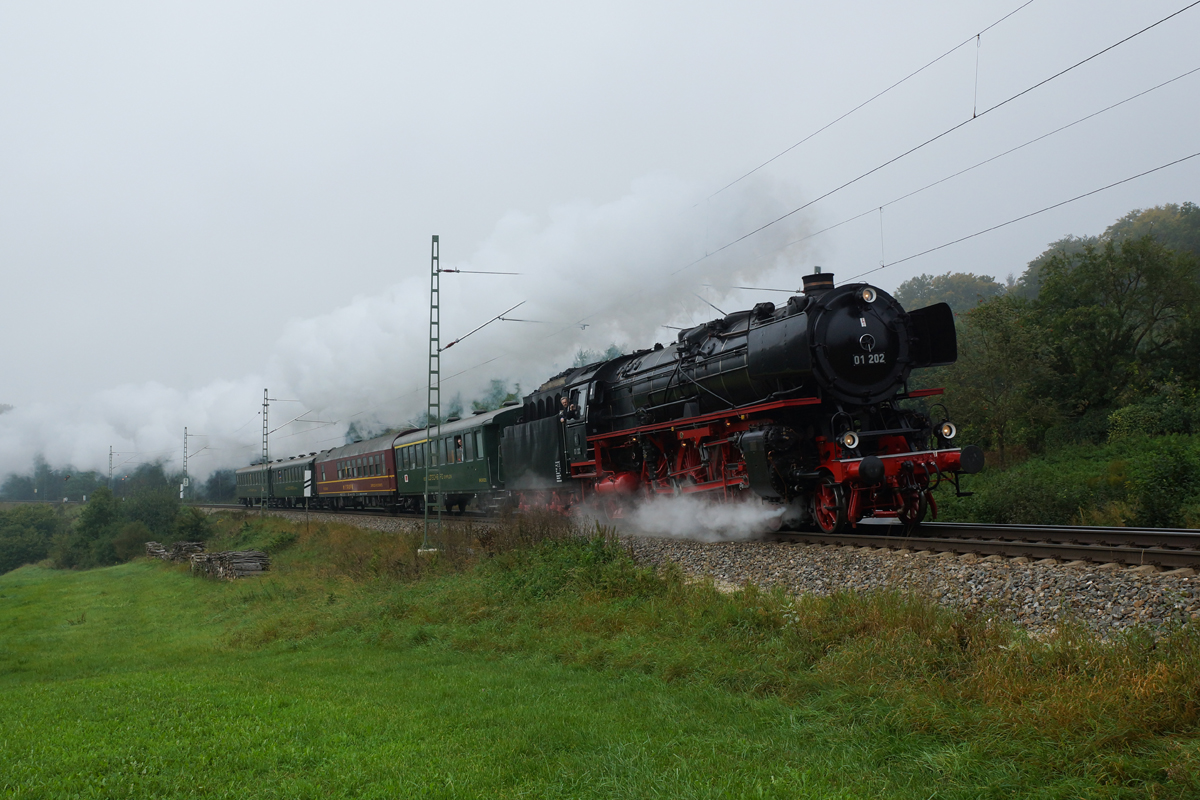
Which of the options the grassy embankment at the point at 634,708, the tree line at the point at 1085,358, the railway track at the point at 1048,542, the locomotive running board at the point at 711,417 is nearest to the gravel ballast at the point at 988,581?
the railway track at the point at 1048,542

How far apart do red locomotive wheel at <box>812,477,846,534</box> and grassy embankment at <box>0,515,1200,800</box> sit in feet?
9.52

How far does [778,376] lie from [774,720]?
285 inches

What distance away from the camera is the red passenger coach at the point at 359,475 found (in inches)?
1262

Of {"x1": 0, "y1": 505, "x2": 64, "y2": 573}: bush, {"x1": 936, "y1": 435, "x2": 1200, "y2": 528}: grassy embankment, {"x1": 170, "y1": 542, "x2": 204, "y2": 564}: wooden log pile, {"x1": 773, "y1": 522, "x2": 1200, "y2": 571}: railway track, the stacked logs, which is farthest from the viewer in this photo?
{"x1": 0, "y1": 505, "x2": 64, "y2": 573}: bush

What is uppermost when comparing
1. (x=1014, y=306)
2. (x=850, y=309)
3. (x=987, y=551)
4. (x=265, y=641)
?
(x=1014, y=306)

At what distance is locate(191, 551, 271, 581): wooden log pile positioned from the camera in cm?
2050

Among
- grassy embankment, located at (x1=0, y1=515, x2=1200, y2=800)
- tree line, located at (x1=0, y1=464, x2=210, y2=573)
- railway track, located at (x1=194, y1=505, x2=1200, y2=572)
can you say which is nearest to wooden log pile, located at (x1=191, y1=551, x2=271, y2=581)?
grassy embankment, located at (x1=0, y1=515, x2=1200, y2=800)

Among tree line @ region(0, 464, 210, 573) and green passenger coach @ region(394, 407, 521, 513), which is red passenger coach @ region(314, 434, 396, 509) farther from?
tree line @ region(0, 464, 210, 573)

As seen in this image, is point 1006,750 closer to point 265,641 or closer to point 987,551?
point 987,551

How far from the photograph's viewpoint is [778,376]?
474 inches

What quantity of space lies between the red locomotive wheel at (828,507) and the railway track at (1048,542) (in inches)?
9.4

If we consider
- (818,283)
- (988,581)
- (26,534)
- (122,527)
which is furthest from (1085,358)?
(26,534)

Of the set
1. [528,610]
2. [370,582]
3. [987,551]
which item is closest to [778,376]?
[987,551]

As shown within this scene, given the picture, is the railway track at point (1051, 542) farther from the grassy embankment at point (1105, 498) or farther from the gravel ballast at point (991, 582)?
the grassy embankment at point (1105, 498)
